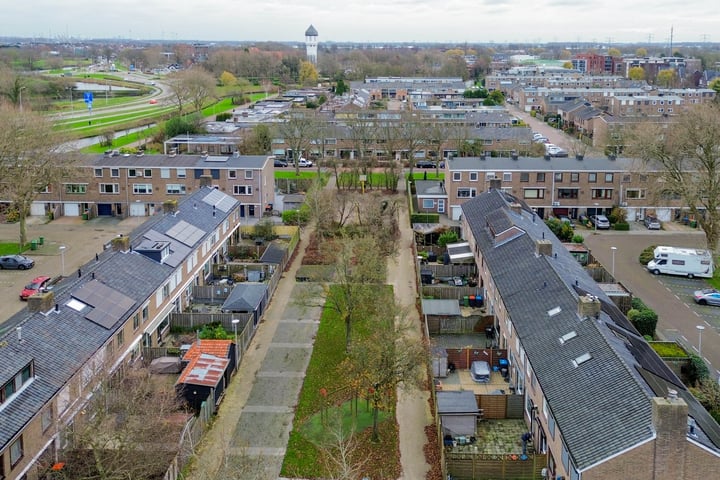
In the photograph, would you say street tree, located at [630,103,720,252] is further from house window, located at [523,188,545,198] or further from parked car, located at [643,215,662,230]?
house window, located at [523,188,545,198]

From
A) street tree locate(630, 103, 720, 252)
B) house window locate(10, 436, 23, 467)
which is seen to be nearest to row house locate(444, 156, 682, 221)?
street tree locate(630, 103, 720, 252)

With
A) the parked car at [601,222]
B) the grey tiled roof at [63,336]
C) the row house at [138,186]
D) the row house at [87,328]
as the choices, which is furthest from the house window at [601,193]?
the grey tiled roof at [63,336]


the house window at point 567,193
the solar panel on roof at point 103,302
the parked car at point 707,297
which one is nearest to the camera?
the solar panel on roof at point 103,302

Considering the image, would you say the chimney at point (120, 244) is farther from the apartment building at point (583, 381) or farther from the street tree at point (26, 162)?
the apartment building at point (583, 381)

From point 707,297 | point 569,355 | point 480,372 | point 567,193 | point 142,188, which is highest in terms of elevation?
point 142,188

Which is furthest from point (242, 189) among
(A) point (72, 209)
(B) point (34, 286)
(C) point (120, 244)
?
(C) point (120, 244)

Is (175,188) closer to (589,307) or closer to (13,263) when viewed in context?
(13,263)

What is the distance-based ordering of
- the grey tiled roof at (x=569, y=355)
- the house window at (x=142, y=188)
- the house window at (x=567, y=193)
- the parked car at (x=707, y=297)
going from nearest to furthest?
the grey tiled roof at (x=569, y=355) < the parked car at (x=707, y=297) < the house window at (x=567, y=193) < the house window at (x=142, y=188)
